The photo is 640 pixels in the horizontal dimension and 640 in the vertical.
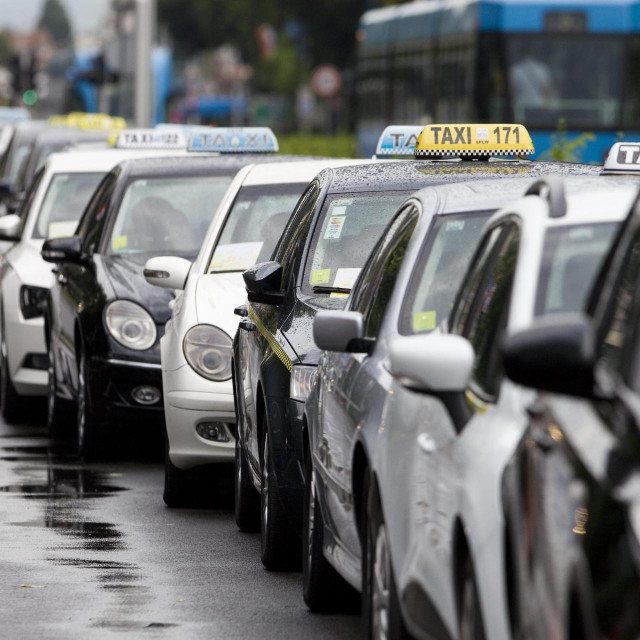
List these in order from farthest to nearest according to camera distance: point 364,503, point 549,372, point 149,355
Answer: point 149,355 < point 364,503 < point 549,372

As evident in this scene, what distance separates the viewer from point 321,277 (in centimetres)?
851

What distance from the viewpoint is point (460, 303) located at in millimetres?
5270

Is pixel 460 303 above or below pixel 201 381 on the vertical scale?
above

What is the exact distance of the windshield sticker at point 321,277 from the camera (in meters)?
8.49

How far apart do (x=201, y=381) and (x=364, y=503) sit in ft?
12.7

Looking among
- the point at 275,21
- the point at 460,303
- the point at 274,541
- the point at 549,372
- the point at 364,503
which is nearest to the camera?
the point at 549,372

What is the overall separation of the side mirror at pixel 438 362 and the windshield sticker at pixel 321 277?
3.82 metres

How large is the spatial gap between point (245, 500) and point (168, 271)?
1.96 meters

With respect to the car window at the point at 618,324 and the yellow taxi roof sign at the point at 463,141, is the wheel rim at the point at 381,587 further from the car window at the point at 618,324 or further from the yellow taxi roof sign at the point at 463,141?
the yellow taxi roof sign at the point at 463,141

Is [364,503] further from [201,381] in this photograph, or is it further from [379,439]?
[201,381]

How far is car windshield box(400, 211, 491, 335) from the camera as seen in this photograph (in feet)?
19.6

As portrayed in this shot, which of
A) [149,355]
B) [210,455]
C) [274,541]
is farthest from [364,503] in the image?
[149,355]

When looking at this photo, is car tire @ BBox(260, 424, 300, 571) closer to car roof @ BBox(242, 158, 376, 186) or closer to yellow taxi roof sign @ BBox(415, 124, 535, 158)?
yellow taxi roof sign @ BBox(415, 124, 535, 158)

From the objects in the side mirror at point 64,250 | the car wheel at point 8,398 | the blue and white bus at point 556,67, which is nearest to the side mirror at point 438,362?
the side mirror at point 64,250
